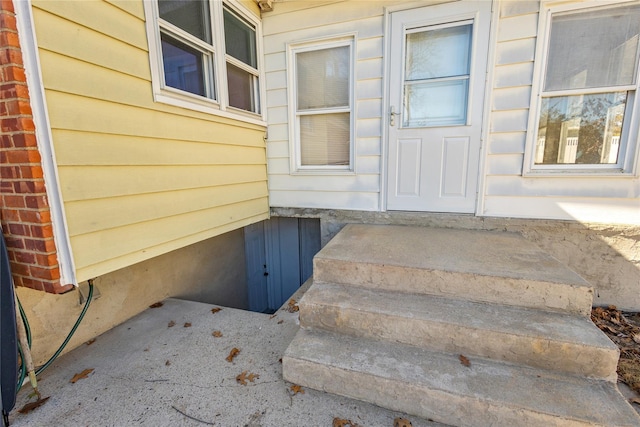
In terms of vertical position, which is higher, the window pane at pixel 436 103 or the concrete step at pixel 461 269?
the window pane at pixel 436 103

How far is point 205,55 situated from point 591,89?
11.5ft

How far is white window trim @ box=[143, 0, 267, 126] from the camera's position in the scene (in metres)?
2.12

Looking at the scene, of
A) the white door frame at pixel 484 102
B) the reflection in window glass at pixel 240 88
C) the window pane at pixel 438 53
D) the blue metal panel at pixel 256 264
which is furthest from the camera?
the blue metal panel at pixel 256 264

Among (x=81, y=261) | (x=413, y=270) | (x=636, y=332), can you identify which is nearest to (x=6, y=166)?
(x=81, y=261)

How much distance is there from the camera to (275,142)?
3.61 meters

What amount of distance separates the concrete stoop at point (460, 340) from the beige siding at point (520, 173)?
768 mm

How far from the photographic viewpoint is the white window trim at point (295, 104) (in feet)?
10.5

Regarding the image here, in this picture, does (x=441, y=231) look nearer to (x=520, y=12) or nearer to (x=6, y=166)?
(x=520, y=12)

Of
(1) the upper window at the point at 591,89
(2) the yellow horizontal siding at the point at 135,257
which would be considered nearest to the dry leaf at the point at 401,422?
(2) the yellow horizontal siding at the point at 135,257

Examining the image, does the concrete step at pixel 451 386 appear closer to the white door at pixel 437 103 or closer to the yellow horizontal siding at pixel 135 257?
the yellow horizontal siding at pixel 135 257

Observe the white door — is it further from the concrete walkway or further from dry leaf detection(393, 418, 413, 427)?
dry leaf detection(393, 418, 413, 427)

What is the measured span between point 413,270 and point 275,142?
7.77 ft

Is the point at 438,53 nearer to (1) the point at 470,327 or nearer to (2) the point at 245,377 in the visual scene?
(1) the point at 470,327

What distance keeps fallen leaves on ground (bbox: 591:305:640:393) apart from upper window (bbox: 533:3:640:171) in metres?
1.32
